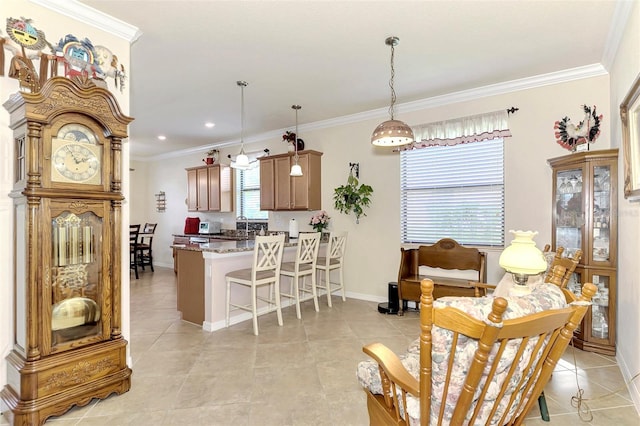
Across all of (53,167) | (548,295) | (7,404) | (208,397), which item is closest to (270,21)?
(53,167)

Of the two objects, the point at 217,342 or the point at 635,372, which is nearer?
the point at 635,372

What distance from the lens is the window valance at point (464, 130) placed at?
13.1ft

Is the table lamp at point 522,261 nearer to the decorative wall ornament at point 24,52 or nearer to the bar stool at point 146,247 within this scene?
the decorative wall ornament at point 24,52

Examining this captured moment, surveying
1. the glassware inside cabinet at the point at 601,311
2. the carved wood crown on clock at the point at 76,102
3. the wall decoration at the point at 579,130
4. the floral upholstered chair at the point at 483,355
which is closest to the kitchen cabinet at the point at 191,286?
the carved wood crown on clock at the point at 76,102

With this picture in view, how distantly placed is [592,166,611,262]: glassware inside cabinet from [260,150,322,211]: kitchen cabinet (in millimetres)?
3560

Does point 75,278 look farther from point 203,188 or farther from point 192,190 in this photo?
point 192,190

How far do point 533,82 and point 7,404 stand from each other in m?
5.31

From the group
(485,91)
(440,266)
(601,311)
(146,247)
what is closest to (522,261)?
(601,311)

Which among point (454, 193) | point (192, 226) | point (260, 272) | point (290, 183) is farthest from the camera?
point (192, 226)

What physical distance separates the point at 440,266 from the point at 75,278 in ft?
12.4

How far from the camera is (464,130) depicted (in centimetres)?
421

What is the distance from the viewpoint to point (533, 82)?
12.4ft

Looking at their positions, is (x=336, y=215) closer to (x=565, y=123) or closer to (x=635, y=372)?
(x=565, y=123)

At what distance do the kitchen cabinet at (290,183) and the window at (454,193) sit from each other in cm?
144
